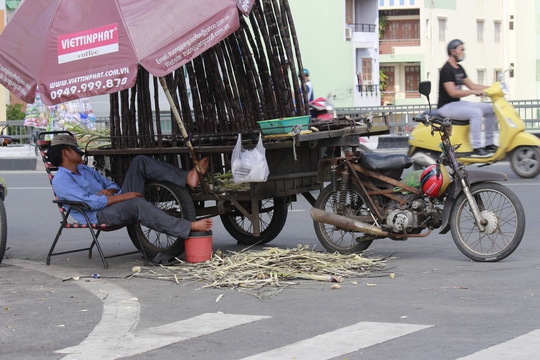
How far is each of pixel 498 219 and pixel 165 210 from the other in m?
2.95

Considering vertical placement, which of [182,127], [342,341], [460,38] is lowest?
[342,341]

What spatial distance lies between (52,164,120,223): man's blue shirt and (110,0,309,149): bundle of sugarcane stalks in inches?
22.2

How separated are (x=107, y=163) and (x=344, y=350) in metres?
4.43

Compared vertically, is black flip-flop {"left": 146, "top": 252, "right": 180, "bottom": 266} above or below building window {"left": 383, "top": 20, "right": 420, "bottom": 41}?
below

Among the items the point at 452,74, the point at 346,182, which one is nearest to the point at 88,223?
the point at 346,182

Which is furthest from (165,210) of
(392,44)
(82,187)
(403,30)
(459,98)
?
(403,30)

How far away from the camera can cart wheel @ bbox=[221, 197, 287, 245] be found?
960 centimetres

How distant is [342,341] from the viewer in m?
5.76

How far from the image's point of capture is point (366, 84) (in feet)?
182

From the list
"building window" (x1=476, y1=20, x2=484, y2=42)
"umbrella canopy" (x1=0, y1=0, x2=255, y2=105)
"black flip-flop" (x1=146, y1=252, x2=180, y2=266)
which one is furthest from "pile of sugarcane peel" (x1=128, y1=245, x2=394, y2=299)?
"building window" (x1=476, y1=20, x2=484, y2=42)

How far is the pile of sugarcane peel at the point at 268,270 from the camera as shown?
7.59 m

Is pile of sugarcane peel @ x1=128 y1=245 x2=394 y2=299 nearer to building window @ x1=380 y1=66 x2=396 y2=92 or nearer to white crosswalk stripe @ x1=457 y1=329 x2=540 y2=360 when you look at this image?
white crosswalk stripe @ x1=457 y1=329 x2=540 y2=360

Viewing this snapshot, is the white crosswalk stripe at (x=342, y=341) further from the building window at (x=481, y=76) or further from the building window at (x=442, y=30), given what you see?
the building window at (x=481, y=76)

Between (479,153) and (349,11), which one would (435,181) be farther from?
(349,11)
